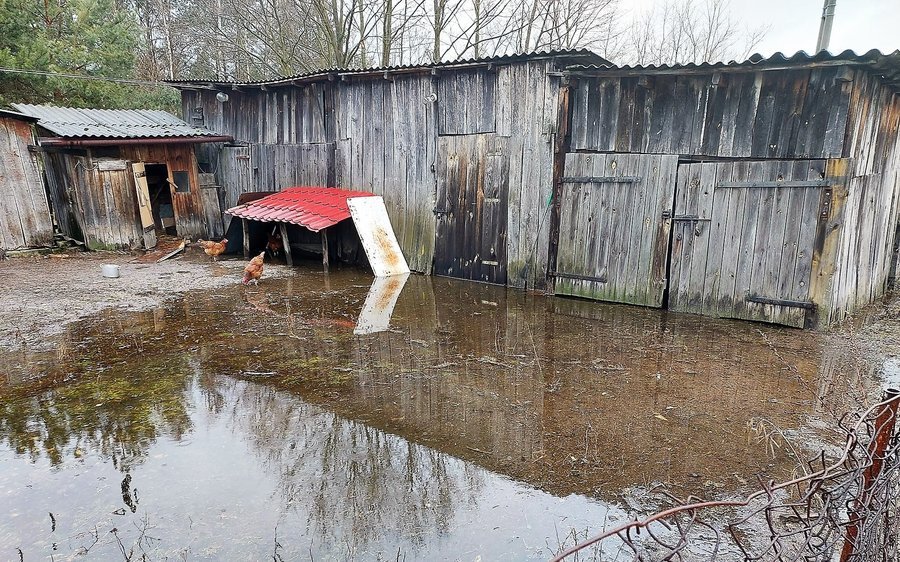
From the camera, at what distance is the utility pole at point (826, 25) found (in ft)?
29.2

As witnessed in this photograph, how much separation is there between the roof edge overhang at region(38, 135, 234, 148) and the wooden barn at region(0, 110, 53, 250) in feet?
1.20

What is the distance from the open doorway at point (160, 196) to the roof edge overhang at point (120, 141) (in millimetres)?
1913

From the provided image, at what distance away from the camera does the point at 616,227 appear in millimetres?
7410

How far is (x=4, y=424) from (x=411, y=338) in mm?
3526

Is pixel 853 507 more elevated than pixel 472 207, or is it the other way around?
pixel 472 207

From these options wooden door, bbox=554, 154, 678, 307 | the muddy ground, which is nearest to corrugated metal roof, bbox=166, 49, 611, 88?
wooden door, bbox=554, 154, 678, 307

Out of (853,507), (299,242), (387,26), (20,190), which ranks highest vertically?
(387,26)

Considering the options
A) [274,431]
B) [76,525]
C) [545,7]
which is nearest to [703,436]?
[274,431]

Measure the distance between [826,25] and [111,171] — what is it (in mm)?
12811

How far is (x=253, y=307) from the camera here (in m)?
7.25

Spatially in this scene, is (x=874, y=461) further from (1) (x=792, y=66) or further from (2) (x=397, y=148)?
(2) (x=397, y=148)

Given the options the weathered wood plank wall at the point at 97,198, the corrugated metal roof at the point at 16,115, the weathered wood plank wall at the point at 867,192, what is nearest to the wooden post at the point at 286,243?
the weathered wood plank wall at the point at 97,198

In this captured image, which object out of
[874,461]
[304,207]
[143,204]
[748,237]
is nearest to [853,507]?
[874,461]

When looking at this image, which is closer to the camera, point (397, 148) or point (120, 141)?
point (397, 148)
